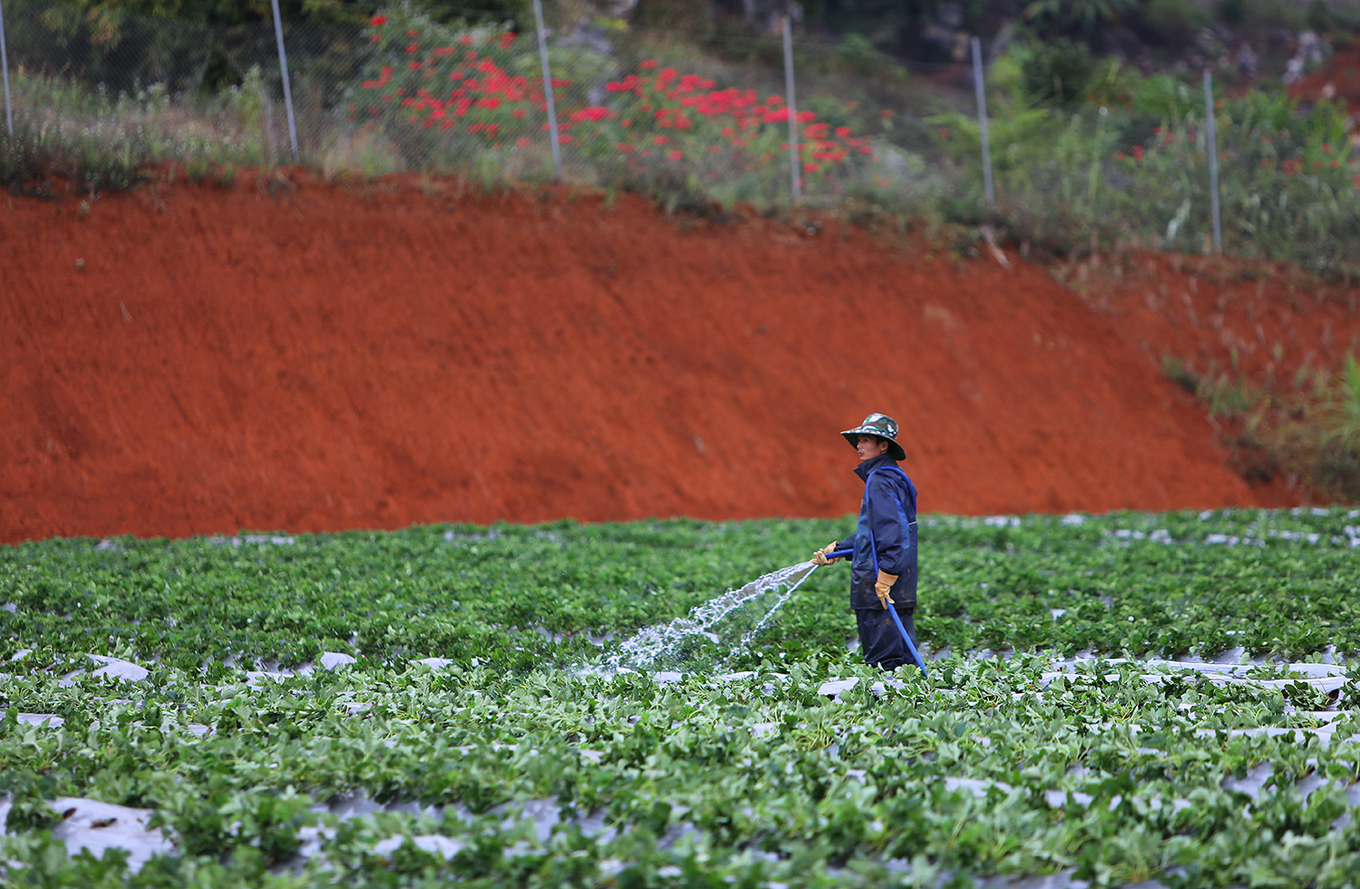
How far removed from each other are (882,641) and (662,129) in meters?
15.7

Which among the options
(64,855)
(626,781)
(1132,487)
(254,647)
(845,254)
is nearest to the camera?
(64,855)

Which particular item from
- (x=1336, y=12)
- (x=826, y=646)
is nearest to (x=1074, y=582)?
(x=826, y=646)

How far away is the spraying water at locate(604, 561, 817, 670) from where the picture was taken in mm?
6559

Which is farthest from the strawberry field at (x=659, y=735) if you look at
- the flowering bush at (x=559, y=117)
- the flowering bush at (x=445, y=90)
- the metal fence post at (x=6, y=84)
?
the flowering bush at (x=559, y=117)

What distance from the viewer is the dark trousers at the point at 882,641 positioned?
6.23 meters

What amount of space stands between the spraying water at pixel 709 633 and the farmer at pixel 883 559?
1.40 feet

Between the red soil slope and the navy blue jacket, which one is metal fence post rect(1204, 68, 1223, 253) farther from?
the navy blue jacket

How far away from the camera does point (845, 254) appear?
19.0m

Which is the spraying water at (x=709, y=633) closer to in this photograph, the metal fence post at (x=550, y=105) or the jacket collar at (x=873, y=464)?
the jacket collar at (x=873, y=464)

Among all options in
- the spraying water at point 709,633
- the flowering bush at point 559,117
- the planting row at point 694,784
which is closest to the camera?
the planting row at point 694,784

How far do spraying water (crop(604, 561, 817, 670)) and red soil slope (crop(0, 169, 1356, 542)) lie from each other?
6.95 meters

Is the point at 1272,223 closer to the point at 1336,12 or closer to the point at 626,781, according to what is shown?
the point at 626,781

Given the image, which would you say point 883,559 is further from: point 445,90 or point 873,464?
point 445,90

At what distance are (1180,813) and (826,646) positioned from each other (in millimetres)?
3169
